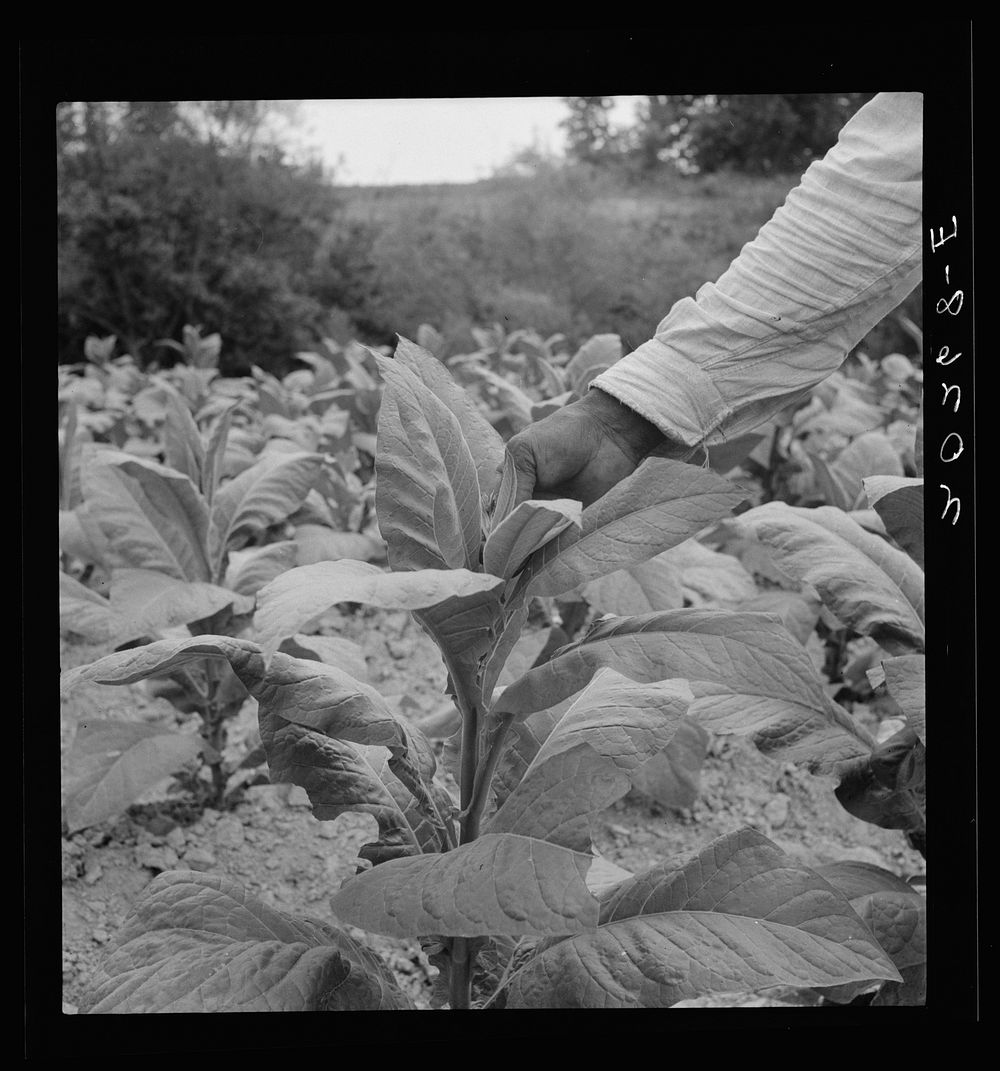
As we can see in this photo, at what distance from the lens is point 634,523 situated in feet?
4.21

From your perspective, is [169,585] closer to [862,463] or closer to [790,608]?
[790,608]

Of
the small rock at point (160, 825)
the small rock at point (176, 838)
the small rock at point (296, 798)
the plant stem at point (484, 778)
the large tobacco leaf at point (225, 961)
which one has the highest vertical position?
the plant stem at point (484, 778)

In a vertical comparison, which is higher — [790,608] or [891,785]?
[790,608]

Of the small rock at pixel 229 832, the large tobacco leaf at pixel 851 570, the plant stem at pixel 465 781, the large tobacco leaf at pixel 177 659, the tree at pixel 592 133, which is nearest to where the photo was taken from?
the large tobacco leaf at pixel 177 659

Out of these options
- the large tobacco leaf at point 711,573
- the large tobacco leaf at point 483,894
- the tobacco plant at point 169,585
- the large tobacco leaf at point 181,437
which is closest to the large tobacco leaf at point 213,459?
the tobacco plant at point 169,585

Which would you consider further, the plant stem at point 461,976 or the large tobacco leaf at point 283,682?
the plant stem at point 461,976

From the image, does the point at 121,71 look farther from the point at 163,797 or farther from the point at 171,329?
the point at 171,329

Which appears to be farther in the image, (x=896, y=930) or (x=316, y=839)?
(x=316, y=839)

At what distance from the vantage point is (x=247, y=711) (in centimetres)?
311

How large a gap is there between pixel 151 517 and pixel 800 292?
4.78ft

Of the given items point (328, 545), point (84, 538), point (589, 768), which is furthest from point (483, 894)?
point (84, 538)

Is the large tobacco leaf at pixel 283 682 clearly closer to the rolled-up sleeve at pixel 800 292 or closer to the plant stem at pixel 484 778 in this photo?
the plant stem at pixel 484 778

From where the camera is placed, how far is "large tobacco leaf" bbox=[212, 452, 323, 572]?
243 cm

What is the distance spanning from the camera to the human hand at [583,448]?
1.41m
